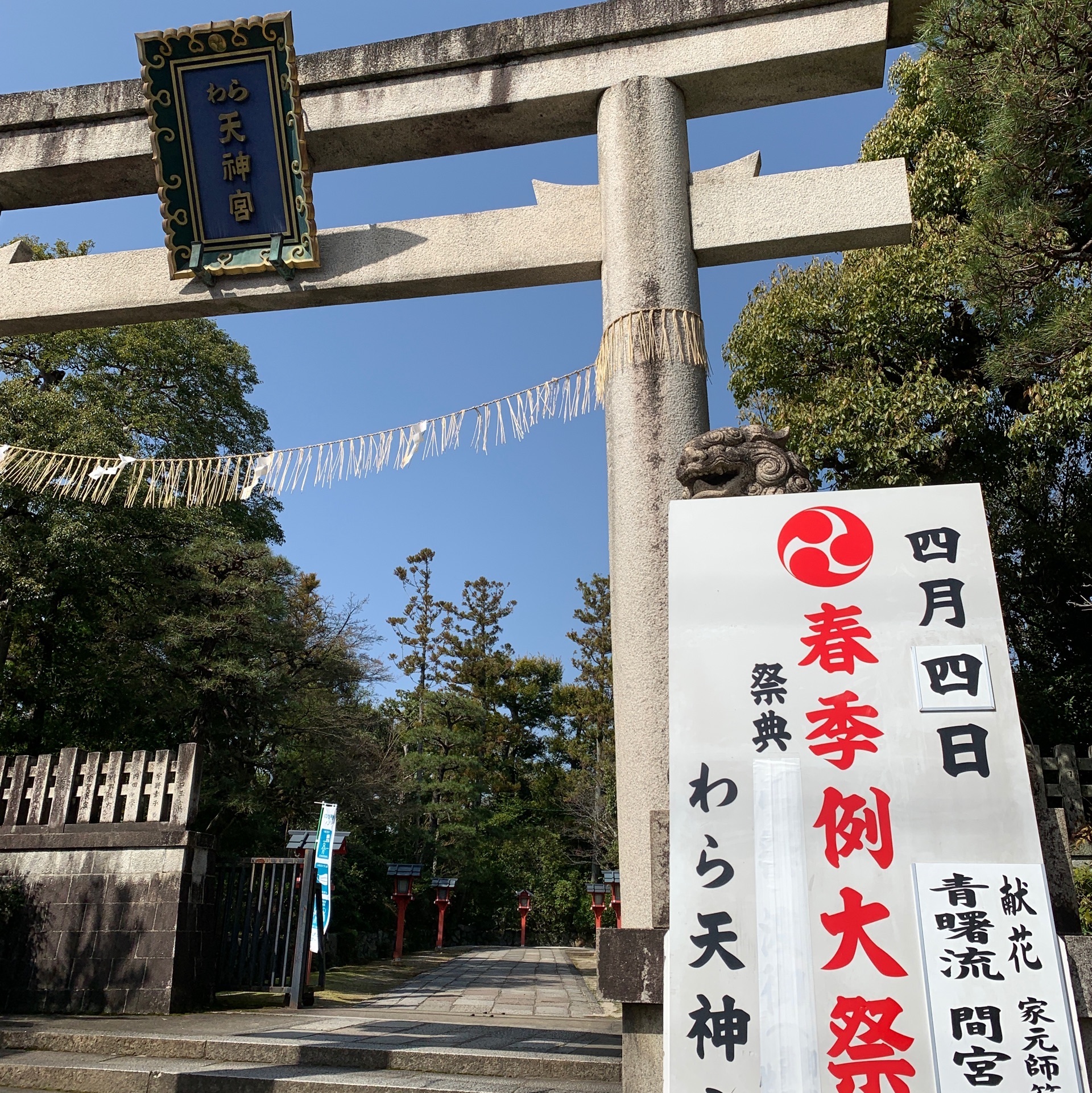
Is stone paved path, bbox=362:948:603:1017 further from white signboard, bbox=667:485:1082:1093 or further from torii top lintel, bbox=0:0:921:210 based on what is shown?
torii top lintel, bbox=0:0:921:210

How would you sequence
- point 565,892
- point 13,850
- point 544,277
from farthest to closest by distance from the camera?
point 565,892 → point 13,850 → point 544,277

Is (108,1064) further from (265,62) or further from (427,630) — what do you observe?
(427,630)

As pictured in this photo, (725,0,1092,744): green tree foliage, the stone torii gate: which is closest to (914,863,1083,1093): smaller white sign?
the stone torii gate

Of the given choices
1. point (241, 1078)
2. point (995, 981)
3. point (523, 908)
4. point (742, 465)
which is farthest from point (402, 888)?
point (995, 981)

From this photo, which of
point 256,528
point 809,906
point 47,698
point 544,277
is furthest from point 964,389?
point 47,698

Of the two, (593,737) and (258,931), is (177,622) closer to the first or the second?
(258,931)

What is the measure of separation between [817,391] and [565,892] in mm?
20291

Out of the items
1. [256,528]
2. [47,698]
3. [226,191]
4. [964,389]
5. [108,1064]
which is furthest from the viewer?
[256,528]

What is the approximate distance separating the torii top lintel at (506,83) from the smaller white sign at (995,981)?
3565mm

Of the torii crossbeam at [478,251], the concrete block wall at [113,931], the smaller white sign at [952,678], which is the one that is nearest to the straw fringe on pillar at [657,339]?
the torii crossbeam at [478,251]

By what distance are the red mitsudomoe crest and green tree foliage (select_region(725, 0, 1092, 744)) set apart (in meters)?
4.08

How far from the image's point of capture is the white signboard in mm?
1799

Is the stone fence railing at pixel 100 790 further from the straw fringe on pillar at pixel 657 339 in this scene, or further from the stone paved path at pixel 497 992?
the straw fringe on pillar at pixel 657 339

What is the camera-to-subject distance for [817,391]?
965 cm
